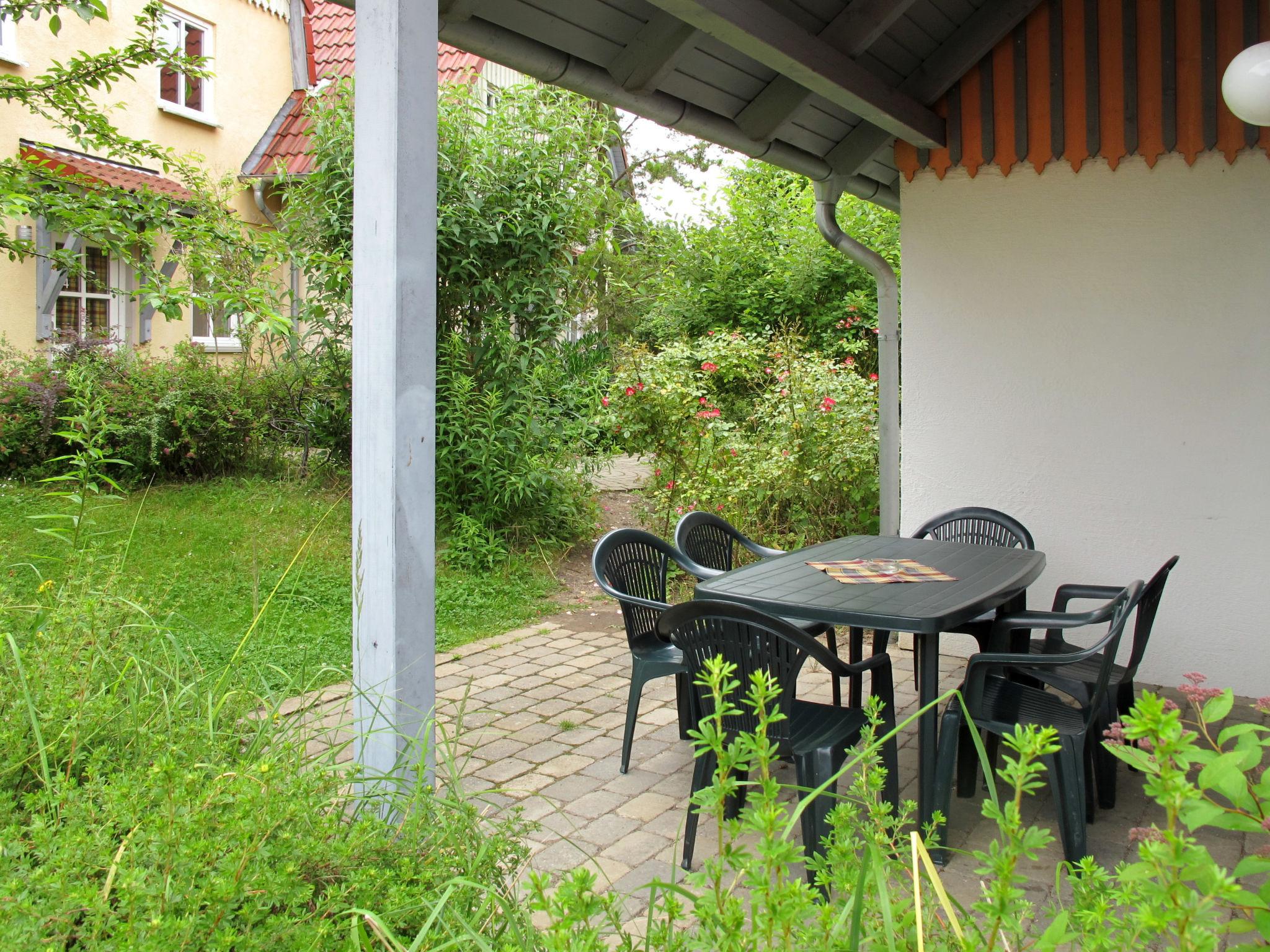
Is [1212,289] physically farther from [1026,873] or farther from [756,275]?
[756,275]

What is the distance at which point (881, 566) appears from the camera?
396 cm

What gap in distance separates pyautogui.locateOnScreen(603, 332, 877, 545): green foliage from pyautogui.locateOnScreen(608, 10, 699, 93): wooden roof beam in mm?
3457

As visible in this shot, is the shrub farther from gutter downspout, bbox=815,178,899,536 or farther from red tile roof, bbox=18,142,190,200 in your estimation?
red tile roof, bbox=18,142,190,200

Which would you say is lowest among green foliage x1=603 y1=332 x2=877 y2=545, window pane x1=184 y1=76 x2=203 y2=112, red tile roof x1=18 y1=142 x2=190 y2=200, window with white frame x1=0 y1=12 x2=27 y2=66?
green foliage x1=603 y1=332 x2=877 y2=545

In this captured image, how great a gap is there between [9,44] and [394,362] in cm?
1037

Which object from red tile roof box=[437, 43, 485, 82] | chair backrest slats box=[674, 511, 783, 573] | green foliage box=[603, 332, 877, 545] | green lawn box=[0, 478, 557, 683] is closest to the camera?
chair backrest slats box=[674, 511, 783, 573]

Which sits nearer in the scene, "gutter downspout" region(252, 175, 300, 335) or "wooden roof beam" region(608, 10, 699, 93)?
"wooden roof beam" region(608, 10, 699, 93)

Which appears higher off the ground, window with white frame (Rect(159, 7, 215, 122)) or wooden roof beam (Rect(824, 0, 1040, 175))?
window with white frame (Rect(159, 7, 215, 122))

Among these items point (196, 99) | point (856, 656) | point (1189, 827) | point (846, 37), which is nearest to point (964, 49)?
point (846, 37)

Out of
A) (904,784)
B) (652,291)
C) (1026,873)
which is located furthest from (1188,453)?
(652,291)

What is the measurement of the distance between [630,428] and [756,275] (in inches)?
232

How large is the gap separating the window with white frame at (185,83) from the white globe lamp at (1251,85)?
11513mm

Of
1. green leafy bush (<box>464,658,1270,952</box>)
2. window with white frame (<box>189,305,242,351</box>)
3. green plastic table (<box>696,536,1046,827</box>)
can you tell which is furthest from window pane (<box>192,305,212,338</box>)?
green leafy bush (<box>464,658,1270,952</box>)

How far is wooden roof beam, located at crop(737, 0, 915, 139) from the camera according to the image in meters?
4.39
